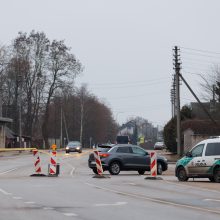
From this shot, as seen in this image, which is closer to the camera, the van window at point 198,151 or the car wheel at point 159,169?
the van window at point 198,151

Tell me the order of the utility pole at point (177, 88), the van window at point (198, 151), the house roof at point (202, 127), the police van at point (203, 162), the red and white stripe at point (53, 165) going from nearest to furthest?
1. the police van at point (203, 162)
2. the van window at point (198, 151)
3. the red and white stripe at point (53, 165)
4. the utility pole at point (177, 88)
5. the house roof at point (202, 127)

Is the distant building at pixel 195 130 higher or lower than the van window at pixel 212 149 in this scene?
higher

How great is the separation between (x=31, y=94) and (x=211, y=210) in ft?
267

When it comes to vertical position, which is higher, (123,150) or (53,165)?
(123,150)

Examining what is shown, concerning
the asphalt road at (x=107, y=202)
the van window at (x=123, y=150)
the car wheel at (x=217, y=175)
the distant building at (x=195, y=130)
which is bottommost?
the asphalt road at (x=107, y=202)

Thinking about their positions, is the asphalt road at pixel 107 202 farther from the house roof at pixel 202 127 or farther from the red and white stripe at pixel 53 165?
the house roof at pixel 202 127

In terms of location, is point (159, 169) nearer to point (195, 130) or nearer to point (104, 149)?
point (104, 149)

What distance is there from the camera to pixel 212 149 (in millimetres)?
25484

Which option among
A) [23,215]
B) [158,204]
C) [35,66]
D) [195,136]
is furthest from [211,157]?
[35,66]

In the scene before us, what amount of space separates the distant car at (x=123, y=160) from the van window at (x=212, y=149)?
734 cm

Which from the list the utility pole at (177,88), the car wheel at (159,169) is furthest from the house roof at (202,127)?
the car wheel at (159,169)

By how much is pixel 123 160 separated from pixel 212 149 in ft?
25.1

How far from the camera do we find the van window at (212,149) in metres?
25.3

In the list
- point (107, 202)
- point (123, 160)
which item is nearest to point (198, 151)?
point (123, 160)
